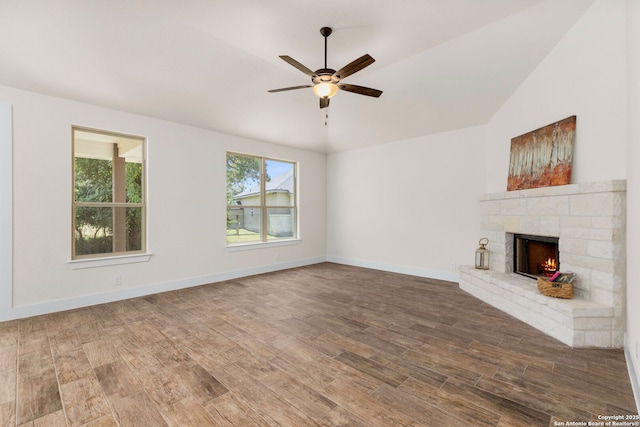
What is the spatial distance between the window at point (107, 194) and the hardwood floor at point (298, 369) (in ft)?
3.10

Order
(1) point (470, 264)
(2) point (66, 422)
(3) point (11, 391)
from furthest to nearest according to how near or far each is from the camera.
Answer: (1) point (470, 264)
(3) point (11, 391)
(2) point (66, 422)

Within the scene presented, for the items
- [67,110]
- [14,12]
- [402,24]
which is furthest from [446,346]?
[67,110]

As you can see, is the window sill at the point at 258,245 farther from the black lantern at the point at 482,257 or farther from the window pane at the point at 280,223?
the black lantern at the point at 482,257

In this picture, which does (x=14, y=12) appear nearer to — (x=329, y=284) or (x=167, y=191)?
(x=167, y=191)

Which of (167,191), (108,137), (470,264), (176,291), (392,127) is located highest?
(392,127)

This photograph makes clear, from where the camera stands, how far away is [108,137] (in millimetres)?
4230

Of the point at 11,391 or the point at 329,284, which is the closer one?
the point at 11,391

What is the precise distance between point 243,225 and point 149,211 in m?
1.79

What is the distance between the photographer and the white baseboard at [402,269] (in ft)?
17.0

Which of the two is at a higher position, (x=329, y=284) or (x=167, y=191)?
(x=167, y=191)

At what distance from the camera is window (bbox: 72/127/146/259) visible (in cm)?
398

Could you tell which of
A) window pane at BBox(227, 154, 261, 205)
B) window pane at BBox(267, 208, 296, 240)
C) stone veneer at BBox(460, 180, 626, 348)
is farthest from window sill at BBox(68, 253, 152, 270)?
stone veneer at BBox(460, 180, 626, 348)

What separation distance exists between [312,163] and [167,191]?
3.45m

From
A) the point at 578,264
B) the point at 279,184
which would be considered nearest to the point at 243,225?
the point at 279,184
